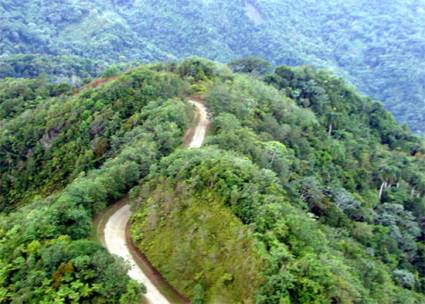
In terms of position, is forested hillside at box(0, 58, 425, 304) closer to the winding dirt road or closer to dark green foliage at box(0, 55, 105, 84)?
the winding dirt road

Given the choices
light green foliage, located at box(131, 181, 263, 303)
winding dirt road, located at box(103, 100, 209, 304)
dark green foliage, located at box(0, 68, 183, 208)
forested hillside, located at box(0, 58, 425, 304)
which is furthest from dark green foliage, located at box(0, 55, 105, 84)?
light green foliage, located at box(131, 181, 263, 303)

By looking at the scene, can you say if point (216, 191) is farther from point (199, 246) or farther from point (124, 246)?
point (124, 246)

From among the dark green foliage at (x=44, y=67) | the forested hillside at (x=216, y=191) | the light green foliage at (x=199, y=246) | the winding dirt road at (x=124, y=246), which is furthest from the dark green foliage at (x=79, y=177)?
the dark green foliage at (x=44, y=67)

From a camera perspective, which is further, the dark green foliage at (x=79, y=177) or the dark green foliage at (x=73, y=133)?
the dark green foliage at (x=73, y=133)

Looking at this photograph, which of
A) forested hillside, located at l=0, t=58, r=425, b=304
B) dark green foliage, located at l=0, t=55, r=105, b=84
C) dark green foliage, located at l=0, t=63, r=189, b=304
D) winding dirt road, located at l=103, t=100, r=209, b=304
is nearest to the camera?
dark green foliage, located at l=0, t=63, r=189, b=304

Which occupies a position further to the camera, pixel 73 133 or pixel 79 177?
pixel 73 133

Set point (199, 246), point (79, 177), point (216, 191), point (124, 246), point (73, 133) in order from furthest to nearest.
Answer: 1. point (73, 133)
2. point (79, 177)
3. point (124, 246)
4. point (216, 191)
5. point (199, 246)

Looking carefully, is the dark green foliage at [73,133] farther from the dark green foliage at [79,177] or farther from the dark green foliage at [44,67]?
the dark green foliage at [44,67]

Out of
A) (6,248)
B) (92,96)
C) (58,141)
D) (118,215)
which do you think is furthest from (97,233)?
(92,96)

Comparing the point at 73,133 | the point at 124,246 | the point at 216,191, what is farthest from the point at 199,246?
the point at 73,133

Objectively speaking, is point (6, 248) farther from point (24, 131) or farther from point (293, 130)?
point (293, 130)

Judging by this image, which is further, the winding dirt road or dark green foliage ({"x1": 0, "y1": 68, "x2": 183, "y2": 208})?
dark green foliage ({"x1": 0, "y1": 68, "x2": 183, "y2": 208})
